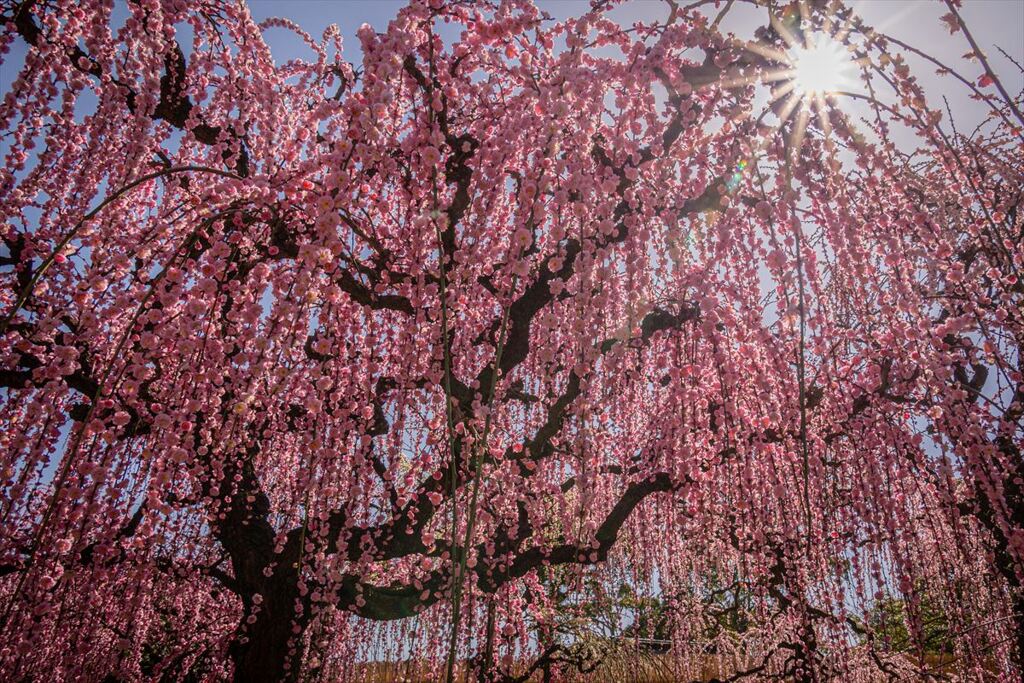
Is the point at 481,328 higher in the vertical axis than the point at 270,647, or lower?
higher

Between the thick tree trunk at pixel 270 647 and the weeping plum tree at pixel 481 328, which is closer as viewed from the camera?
the weeping plum tree at pixel 481 328

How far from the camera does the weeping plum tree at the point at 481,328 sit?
124 inches

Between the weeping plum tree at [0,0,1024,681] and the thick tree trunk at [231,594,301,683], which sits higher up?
the weeping plum tree at [0,0,1024,681]

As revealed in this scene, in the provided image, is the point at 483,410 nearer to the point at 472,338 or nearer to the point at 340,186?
the point at 340,186

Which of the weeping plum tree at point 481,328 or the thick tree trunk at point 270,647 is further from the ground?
the weeping plum tree at point 481,328

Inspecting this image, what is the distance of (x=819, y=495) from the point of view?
498cm

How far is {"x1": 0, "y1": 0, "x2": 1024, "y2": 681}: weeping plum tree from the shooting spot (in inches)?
124

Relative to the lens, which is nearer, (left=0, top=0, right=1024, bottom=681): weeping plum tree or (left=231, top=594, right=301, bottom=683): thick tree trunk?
(left=0, top=0, right=1024, bottom=681): weeping plum tree

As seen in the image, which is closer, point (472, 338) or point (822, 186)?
point (822, 186)

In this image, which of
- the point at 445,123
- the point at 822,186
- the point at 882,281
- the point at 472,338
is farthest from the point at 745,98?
the point at 472,338

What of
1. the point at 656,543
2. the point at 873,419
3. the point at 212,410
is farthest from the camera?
the point at 656,543

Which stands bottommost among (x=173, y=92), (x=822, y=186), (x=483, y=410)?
(x=483, y=410)

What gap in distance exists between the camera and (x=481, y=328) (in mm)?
5551

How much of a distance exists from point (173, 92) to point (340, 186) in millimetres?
3438
